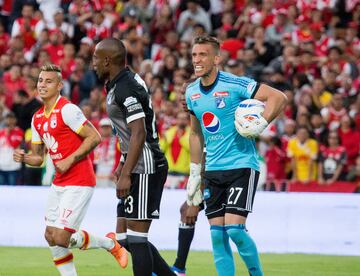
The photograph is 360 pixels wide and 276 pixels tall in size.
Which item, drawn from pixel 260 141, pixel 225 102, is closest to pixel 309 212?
pixel 260 141

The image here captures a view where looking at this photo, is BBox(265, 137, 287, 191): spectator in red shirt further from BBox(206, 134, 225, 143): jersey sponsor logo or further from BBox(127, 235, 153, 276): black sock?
BBox(127, 235, 153, 276): black sock

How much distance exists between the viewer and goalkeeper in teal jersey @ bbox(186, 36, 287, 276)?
9727 millimetres

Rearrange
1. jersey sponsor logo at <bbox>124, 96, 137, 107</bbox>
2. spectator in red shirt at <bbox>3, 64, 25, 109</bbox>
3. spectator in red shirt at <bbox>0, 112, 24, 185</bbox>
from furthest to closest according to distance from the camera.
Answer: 1. spectator in red shirt at <bbox>3, 64, 25, 109</bbox>
2. spectator in red shirt at <bbox>0, 112, 24, 185</bbox>
3. jersey sponsor logo at <bbox>124, 96, 137, 107</bbox>

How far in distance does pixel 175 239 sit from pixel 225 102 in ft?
19.8

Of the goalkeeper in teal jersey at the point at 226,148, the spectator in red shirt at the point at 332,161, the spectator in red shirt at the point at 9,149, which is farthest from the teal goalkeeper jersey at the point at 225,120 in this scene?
the spectator in red shirt at the point at 9,149

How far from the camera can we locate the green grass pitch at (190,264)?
40.8 ft

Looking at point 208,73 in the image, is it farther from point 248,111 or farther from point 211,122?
point 248,111

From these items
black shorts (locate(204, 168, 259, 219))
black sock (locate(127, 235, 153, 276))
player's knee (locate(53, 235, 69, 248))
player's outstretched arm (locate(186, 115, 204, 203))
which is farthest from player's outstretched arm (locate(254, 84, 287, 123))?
player's knee (locate(53, 235, 69, 248))

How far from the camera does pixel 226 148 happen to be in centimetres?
991

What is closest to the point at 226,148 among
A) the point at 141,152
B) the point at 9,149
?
the point at 141,152

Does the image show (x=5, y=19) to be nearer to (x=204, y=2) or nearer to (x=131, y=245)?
(x=204, y=2)

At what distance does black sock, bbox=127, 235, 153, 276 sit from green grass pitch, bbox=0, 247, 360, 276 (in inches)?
107

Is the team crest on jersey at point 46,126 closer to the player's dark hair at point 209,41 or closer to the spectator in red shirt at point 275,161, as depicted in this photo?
the player's dark hair at point 209,41

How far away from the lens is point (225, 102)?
9875 millimetres
